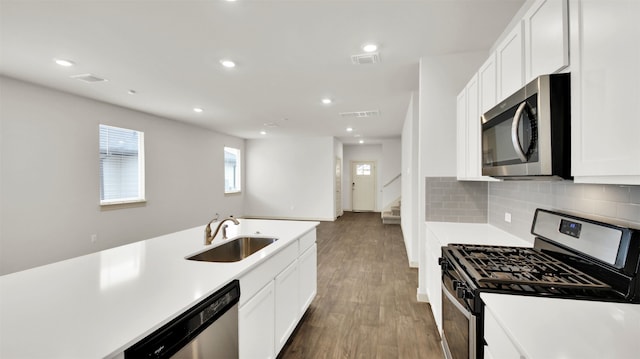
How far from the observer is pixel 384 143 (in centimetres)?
950

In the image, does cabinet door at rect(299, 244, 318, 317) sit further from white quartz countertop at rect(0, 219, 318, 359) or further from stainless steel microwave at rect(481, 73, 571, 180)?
stainless steel microwave at rect(481, 73, 571, 180)


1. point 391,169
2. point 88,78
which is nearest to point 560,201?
point 88,78

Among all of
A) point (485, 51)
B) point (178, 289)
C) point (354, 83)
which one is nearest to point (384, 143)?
point (354, 83)

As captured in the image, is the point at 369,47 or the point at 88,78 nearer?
the point at 369,47

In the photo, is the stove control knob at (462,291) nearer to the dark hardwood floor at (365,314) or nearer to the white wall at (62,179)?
the dark hardwood floor at (365,314)

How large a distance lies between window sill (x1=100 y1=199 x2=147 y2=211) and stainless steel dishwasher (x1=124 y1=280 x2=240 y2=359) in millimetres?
4572

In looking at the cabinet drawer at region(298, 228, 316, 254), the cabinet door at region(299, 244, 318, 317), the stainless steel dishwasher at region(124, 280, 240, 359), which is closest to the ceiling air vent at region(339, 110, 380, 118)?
the cabinet drawer at region(298, 228, 316, 254)

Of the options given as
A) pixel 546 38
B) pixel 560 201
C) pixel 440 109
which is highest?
pixel 440 109

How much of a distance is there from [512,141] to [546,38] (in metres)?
0.46

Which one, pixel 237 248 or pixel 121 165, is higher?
pixel 121 165

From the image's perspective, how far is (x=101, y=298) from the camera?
1.09 m

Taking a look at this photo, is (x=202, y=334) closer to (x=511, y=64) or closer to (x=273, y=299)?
(x=273, y=299)

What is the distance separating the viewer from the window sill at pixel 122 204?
15.2 ft

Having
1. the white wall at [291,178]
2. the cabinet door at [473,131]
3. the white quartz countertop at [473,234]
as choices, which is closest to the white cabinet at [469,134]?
the cabinet door at [473,131]
